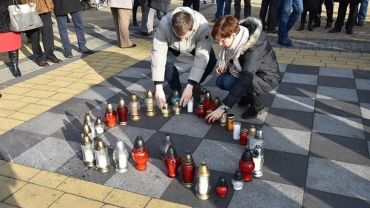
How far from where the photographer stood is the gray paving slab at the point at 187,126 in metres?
3.98

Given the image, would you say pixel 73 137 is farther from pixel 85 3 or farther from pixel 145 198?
pixel 85 3

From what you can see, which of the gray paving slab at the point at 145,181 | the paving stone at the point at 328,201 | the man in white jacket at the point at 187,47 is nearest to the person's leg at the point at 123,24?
the man in white jacket at the point at 187,47

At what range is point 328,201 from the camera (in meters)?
2.80

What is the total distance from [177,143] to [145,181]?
74cm

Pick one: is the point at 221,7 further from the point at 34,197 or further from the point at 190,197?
the point at 34,197

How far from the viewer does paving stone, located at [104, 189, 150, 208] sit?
2.82m

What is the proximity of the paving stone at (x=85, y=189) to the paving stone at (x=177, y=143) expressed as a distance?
0.66 meters

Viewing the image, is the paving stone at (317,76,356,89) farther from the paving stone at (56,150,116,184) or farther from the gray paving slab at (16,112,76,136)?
the gray paving slab at (16,112,76,136)

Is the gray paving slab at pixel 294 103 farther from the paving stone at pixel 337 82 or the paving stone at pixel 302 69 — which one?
the paving stone at pixel 302 69

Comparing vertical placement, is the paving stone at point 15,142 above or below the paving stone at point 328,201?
above

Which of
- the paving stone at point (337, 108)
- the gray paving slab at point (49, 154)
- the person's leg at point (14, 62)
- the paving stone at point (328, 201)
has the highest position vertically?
the person's leg at point (14, 62)

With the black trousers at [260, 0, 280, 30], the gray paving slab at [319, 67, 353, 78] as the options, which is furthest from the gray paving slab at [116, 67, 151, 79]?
the black trousers at [260, 0, 280, 30]

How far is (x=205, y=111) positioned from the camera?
169 inches

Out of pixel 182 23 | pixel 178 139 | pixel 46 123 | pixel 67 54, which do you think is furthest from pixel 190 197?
pixel 67 54
